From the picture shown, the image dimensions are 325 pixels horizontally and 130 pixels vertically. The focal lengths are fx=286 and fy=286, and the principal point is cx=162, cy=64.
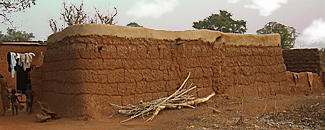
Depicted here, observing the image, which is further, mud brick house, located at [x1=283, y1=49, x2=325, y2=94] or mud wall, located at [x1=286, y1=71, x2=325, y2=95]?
mud brick house, located at [x1=283, y1=49, x2=325, y2=94]

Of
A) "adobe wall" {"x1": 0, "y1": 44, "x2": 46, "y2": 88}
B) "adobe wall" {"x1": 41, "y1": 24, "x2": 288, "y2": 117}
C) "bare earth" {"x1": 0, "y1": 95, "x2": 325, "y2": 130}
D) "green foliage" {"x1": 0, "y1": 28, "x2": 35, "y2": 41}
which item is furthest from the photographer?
"green foliage" {"x1": 0, "y1": 28, "x2": 35, "y2": 41}

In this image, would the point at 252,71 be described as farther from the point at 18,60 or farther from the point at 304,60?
the point at 18,60

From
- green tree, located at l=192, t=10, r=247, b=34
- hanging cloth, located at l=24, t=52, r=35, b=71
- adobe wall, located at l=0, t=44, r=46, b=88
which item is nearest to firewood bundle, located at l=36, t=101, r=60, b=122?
hanging cloth, located at l=24, t=52, r=35, b=71

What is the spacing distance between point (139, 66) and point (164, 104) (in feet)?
3.26

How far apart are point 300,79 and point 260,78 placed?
6.88 ft

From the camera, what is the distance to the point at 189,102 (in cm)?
660

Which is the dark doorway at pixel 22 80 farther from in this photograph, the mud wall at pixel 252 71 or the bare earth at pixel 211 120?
the mud wall at pixel 252 71

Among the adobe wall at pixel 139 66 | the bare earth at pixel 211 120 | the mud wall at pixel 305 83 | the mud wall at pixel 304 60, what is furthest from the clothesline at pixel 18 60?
the mud wall at pixel 304 60

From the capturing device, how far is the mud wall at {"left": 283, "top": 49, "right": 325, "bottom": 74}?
36.7 ft

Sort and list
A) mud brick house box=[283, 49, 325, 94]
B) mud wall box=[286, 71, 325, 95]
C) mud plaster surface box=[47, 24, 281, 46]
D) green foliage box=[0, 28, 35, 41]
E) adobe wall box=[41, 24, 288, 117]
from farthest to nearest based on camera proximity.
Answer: green foliage box=[0, 28, 35, 41] < mud brick house box=[283, 49, 325, 94] < mud wall box=[286, 71, 325, 95] < mud plaster surface box=[47, 24, 281, 46] < adobe wall box=[41, 24, 288, 117]

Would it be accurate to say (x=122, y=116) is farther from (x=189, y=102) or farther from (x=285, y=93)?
(x=285, y=93)

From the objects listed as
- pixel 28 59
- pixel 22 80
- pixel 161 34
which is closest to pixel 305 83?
pixel 161 34

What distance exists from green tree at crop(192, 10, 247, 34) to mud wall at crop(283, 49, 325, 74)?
42.8 ft

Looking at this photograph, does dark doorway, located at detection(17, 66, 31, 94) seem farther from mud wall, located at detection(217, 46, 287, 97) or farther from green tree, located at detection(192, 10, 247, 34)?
green tree, located at detection(192, 10, 247, 34)
